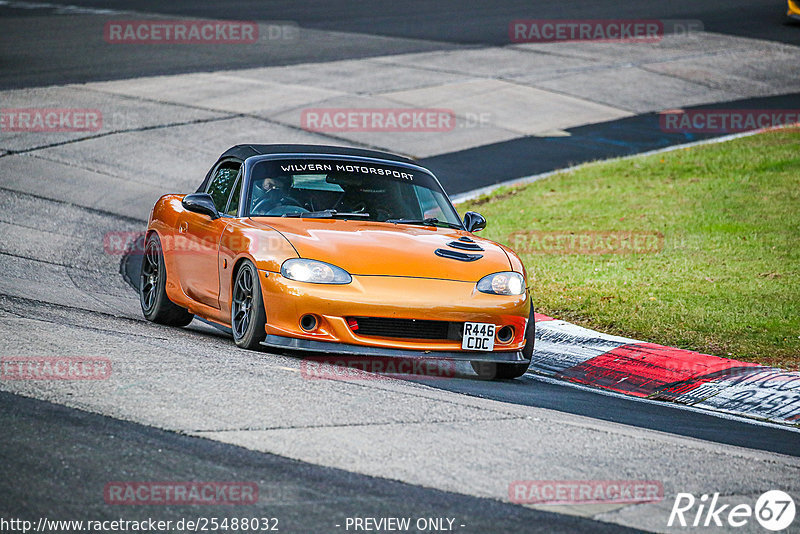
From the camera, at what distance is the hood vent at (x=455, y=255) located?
834 centimetres

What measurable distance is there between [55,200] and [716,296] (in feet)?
28.7

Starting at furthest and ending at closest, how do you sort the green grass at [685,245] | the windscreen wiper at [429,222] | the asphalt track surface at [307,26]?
1. the asphalt track surface at [307,26]
2. the green grass at [685,245]
3. the windscreen wiper at [429,222]

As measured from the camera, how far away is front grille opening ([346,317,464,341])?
7824mm

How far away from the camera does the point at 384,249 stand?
8234 millimetres

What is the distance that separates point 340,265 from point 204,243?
163cm

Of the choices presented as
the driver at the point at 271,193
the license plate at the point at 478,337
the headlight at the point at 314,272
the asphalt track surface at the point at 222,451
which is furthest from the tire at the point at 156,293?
the license plate at the point at 478,337

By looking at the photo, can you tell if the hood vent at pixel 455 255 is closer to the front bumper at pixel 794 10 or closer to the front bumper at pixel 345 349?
the front bumper at pixel 345 349

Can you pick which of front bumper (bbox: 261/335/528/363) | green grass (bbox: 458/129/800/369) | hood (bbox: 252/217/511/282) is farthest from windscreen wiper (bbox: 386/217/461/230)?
green grass (bbox: 458/129/800/369)

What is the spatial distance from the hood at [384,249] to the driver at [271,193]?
0.72ft

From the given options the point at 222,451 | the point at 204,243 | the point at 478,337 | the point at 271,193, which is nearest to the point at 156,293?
the point at 204,243

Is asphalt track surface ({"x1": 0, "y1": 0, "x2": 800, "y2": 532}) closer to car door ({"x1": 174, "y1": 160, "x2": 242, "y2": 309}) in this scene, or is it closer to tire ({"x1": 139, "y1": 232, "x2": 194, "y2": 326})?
tire ({"x1": 139, "y1": 232, "x2": 194, "y2": 326})

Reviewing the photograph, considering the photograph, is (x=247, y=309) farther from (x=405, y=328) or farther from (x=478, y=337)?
(x=478, y=337)

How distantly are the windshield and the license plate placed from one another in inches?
55.7

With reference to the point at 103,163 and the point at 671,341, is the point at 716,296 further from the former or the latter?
the point at 103,163
